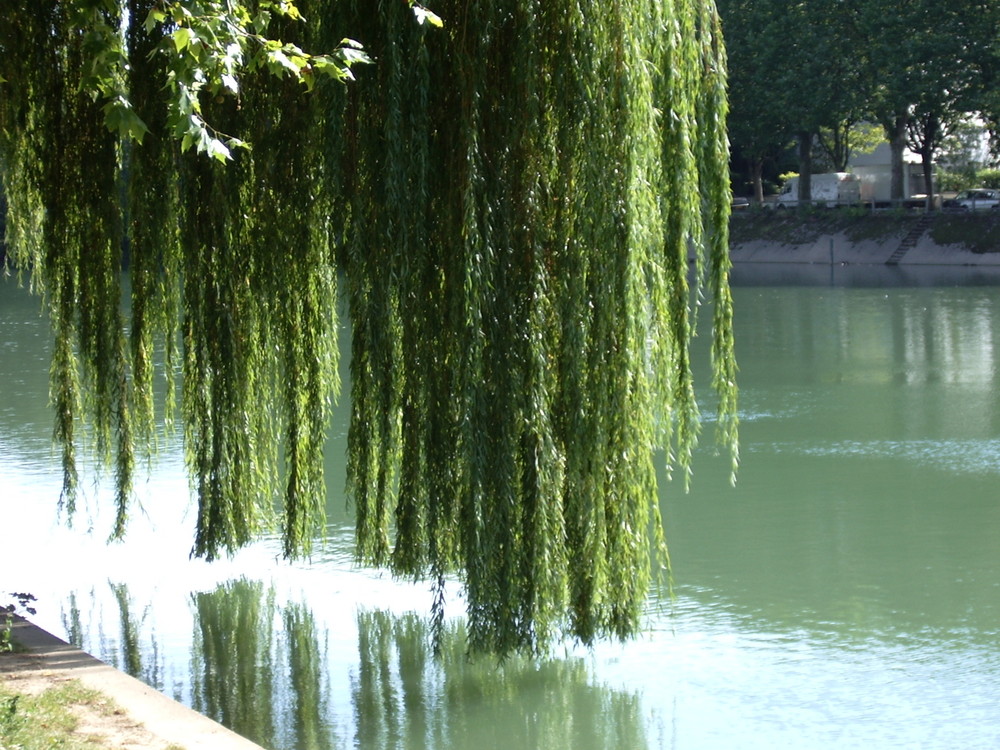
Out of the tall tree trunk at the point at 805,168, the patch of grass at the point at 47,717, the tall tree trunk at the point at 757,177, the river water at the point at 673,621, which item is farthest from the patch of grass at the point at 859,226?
the patch of grass at the point at 47,717

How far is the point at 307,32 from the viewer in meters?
7.17

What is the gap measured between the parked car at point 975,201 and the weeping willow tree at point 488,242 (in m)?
44.0

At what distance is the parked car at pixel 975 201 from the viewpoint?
48375 millimetres

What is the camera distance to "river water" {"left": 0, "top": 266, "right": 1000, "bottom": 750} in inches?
286

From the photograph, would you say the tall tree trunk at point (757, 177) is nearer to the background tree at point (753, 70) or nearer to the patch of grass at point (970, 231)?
the background tree at point (753, 70)

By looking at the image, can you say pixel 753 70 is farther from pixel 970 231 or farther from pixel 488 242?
pixel 488 242

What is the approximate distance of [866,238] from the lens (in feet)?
166

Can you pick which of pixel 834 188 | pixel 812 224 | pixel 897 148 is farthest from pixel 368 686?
pixel 834 188

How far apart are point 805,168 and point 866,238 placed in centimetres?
810

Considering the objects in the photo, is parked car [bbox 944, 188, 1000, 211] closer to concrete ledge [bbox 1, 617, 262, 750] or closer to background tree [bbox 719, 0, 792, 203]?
background tree [bbox 719, 0, 792, 203]

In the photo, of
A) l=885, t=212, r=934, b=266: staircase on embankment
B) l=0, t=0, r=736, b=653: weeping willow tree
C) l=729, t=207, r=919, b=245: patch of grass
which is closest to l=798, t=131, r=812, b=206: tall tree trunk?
l=729, t=207, r=919, b=245: patch of grass

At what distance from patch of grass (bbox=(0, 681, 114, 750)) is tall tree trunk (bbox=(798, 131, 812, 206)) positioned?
2069 inches

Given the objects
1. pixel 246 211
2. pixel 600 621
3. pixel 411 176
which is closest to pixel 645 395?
pixel 600 621

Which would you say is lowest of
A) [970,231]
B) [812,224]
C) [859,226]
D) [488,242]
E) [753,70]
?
[488,242]
